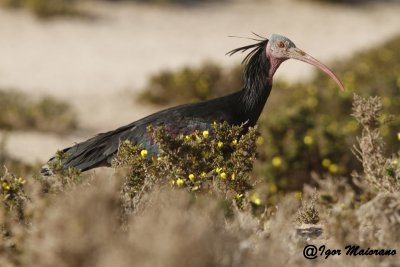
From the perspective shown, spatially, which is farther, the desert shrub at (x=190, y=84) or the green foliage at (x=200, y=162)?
the desert shrub at (x=190, y=84)

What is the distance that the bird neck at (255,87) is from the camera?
6.38 metres

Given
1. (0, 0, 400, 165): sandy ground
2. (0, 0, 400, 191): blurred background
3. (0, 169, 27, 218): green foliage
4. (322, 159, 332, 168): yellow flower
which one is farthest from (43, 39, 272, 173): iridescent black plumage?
(0, 0, 400, 165): sandy ground

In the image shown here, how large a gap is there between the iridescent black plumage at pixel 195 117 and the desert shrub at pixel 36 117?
4.86 m

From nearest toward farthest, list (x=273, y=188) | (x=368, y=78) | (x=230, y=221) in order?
(x=230, y=221) → (x=273, y=188) → (x=368, y=78)

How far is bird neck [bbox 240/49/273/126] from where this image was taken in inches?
251

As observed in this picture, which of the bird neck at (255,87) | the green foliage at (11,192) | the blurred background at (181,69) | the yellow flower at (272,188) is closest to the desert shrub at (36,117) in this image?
the blurred background at (181,69)

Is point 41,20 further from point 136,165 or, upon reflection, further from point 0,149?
point 136,165

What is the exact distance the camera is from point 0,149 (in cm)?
849

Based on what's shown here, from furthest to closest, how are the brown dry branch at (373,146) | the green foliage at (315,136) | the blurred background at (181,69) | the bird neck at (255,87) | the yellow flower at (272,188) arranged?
the blurred background at (181,69) → the green foliage at (315,136) → the yellow flower at (272,188) → the bird neck at (255,87) → the brown dry branch at (373,146)

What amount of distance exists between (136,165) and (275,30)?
1508cm

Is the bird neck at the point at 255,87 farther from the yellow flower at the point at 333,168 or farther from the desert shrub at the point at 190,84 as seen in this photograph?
the desert shrub at the point at 190,84

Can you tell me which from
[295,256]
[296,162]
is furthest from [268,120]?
[295,256]

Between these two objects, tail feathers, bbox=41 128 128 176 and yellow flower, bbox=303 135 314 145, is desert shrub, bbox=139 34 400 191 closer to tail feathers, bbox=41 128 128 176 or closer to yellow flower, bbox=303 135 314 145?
yellow flower, bbox=303 135 314 145

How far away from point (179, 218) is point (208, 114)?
2804mm
